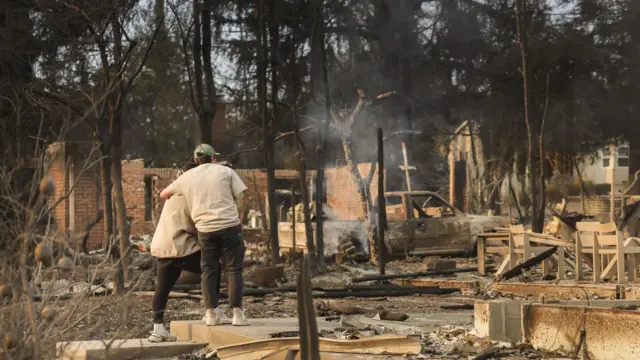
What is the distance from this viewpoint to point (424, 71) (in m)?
31.3

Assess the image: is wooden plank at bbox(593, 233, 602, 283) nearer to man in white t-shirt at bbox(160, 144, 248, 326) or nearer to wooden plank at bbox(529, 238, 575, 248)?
wooden plank at bbox(529, 238, 575, 248)

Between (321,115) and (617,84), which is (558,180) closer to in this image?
(617,84)

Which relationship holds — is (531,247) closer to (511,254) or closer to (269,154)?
(511,254)

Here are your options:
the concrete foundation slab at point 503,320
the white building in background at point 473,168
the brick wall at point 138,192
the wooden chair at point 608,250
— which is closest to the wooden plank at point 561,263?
the wooden chair at point 608,250

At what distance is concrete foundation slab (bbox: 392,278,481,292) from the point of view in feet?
53.7

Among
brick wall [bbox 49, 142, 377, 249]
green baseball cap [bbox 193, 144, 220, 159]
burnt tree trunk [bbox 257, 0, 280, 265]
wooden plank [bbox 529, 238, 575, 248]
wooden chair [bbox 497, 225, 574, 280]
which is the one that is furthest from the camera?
brick wall [bbox 49, 142, 377, 249]

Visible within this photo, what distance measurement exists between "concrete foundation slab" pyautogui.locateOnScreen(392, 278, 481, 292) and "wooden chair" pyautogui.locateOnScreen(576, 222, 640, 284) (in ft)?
5.57

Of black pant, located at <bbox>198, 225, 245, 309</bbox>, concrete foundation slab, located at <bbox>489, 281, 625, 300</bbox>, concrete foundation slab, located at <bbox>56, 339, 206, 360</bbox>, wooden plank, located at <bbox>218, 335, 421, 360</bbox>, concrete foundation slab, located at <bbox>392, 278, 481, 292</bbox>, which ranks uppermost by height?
black pant, located at <bbox>198, 225, 245, 309</bbox>

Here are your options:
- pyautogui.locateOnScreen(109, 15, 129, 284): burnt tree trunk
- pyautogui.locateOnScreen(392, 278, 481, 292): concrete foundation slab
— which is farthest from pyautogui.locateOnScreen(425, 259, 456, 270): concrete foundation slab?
pyautogui.locateOnScreen(109, 15, 129, 284): burnt tree trunk

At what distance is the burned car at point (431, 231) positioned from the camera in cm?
2267

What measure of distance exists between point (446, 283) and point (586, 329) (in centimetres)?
866

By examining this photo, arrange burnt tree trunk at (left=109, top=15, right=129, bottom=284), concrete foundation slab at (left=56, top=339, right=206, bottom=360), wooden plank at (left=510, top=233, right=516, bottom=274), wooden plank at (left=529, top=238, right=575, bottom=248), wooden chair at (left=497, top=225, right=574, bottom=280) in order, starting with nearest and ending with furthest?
concrete foundation slab at (left=56, top=339, right=206, bottom=360) < burnt tree trunk at (left=109, top=15, right=129, bottom=284) < wooden chair at (left=497, top=225, right=574, bottom=280) < wooden plank at (left=529, top=238, right=575, bottom=248) < wooden plank at (left=510, top=233, right=516, bottom=274)

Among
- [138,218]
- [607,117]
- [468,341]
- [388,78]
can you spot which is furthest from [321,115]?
[468,341]

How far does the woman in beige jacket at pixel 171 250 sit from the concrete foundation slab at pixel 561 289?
5536 mm
